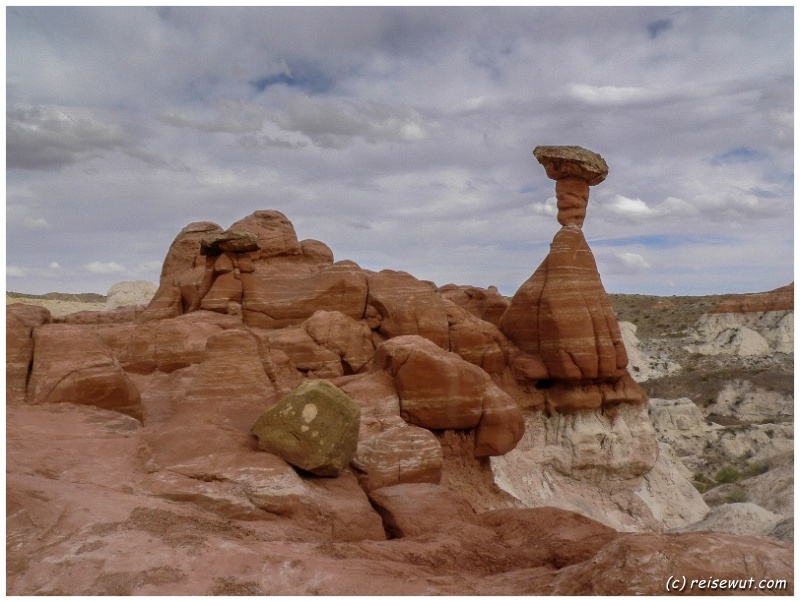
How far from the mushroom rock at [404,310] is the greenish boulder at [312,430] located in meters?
10.9

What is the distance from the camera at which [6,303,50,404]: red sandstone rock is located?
47.4 feet

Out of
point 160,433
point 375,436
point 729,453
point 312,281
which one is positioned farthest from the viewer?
point 729,453

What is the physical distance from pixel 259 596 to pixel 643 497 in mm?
20618

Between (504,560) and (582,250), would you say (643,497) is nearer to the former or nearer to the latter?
(582,250)

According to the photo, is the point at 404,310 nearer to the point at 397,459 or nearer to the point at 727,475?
the point at 397,459

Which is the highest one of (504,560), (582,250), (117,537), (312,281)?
(582,250)

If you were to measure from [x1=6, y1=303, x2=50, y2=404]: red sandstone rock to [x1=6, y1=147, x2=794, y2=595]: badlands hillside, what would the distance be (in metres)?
0.07

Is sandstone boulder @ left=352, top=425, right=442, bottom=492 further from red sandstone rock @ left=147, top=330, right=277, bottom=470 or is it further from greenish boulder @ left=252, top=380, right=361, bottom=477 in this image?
red sandstone rock @ left=147, top=330, right=277, bottom=470

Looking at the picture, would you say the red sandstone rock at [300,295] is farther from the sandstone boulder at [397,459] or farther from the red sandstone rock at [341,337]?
the sandstone boulder at [397,459]

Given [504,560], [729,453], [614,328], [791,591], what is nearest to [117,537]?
[504,560]

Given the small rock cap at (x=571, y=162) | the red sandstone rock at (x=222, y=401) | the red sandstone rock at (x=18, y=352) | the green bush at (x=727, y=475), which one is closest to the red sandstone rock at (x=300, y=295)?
the red sandstone rock at (x=222, y=401)

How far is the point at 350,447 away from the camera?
12828 millimetres

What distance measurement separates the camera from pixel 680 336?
77250 mm

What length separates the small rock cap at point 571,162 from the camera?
24031 millimetres
